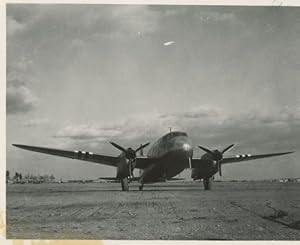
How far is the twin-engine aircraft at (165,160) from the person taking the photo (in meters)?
19.2

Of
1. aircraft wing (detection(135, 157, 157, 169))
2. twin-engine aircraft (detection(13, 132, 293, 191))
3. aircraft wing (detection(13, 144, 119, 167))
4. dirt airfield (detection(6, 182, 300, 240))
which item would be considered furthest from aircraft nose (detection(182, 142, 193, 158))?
dirt airfield (detection(6, 182, 300, 240))

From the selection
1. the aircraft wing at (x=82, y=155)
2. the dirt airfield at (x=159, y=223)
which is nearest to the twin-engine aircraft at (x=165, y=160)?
the aircraft wing at (x=82, y=155)

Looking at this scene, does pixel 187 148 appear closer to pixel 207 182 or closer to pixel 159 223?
pixel 207 182

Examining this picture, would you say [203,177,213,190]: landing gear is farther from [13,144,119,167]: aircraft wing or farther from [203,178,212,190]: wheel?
[13,144,119,167]: aircraft wing

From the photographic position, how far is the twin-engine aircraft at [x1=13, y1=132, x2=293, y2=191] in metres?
19.2

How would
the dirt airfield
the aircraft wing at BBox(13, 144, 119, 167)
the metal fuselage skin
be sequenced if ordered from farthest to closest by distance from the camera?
the metal fuselage skin → the aircraft wing at BBox(13, 144, 119, 167) → the dirt airfield

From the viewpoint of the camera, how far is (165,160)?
66.0ft

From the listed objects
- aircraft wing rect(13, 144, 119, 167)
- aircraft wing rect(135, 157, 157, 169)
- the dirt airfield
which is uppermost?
aircraft wing rect(13, 144, 119, 167)

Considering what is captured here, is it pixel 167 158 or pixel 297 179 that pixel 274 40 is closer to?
pixel 297 179

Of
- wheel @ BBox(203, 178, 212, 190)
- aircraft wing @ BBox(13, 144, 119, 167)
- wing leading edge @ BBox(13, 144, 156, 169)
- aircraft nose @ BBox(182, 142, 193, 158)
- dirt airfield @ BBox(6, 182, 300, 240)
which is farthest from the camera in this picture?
wheel @ BBox(203, 178, 212, 190)

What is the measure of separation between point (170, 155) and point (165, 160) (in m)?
0.66

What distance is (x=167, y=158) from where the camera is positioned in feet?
65.3

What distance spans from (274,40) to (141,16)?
172 inches

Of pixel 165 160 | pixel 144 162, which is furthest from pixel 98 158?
pixel 165 160
